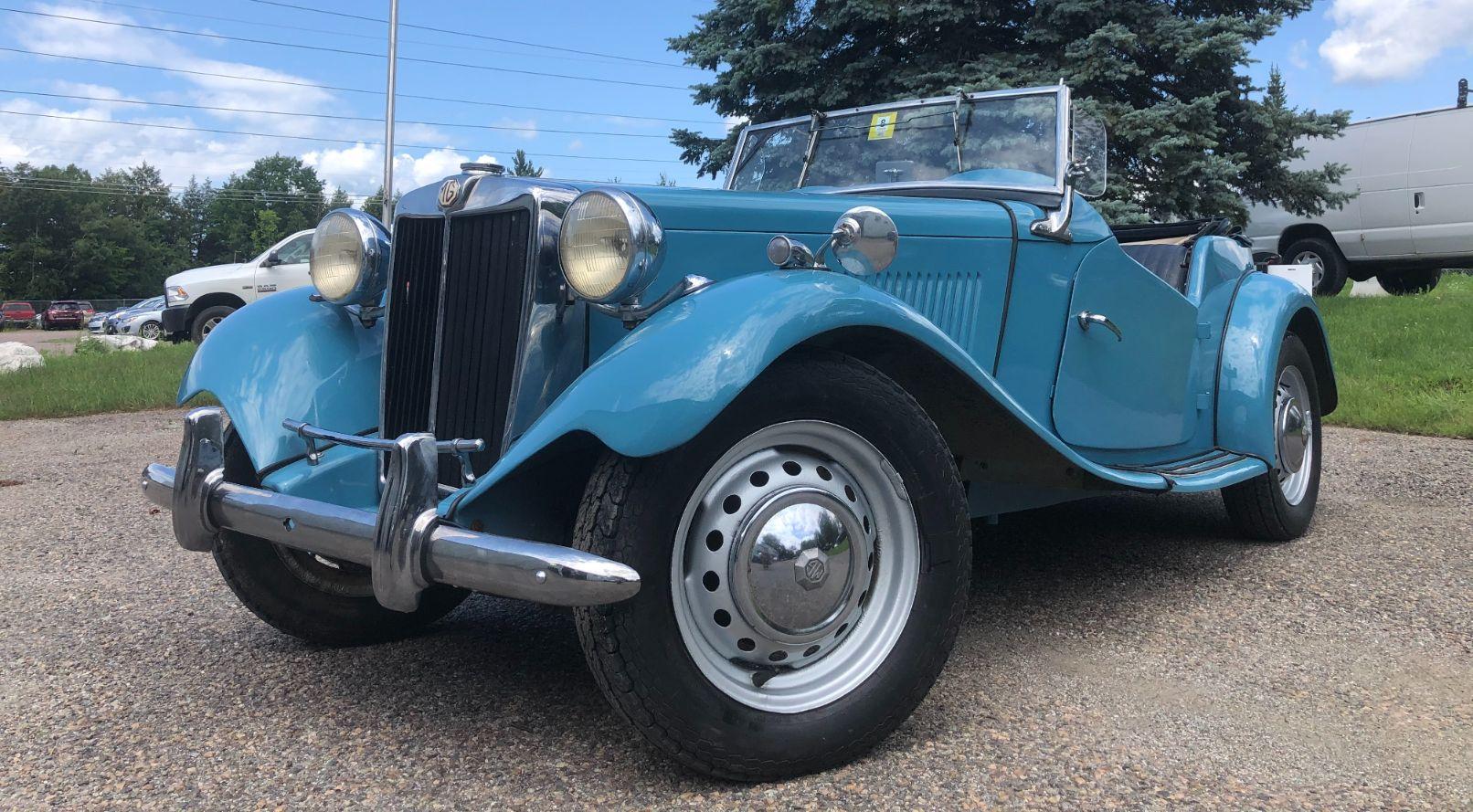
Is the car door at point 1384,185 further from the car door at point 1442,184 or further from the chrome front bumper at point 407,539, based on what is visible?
the chrome front bumper at point 407,539

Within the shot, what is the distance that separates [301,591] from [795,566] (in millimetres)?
1594

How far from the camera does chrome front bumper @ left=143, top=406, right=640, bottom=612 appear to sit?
1918 millimetres

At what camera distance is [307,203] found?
Result: 251 feet

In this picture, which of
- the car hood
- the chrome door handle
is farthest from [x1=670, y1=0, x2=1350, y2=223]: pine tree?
the car hood

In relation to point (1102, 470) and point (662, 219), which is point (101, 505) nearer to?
point (662, 219)

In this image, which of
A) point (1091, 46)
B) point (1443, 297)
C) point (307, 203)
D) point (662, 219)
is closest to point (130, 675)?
point (662, 219)

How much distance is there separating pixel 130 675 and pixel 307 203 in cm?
8048

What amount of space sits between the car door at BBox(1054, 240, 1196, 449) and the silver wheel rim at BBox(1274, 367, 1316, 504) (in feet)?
2.47

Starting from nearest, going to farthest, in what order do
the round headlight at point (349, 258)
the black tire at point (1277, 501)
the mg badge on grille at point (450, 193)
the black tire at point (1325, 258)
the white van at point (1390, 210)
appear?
the mg badge on grille at point (450, 193) < the round headlight at point (349, 258) < the black tire at point (1277, 501) < the white van at point (1390, 210) < the black tire at point (1325, 258)

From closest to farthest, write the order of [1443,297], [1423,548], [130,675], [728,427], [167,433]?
[728,427]
[130,675]
[1423,548]
[167,433]
[1443,297]

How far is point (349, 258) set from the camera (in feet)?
10.0

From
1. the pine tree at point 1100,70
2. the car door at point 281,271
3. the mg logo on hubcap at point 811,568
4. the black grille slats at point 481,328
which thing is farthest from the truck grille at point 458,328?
the car door at point 281,271

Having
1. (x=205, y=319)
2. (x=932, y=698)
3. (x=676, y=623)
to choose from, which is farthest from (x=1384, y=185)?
(x=205, y=319)

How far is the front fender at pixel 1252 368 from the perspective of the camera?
4055 mm
